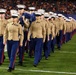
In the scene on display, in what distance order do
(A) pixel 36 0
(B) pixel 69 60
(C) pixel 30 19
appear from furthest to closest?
1. (A) pixel 36 0
2. (B) pixel 69 60
3. (C) pixel 30 19

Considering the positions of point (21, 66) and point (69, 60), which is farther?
point (69, 60)

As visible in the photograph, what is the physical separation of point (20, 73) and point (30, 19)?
224cm

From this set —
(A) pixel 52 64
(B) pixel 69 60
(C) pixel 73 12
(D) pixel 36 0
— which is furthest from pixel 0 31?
(D) pixel 36 0

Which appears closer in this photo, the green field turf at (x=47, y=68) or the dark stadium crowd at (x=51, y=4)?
the green field turf at (x=47, y=68)

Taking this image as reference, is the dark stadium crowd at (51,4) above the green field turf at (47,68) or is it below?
above

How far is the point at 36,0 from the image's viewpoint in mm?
51812

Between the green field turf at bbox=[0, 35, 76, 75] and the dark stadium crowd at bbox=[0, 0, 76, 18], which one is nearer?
the green field turf at bbox=[0, 35, 76, 75]

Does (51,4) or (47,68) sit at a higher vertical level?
(51,4)

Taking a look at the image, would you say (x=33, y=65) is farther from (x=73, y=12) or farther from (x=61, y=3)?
(x=61, y=3)

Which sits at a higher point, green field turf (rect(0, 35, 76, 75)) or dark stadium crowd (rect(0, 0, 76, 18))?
dark stadium crowd (rect(0, 0, 76, 18))

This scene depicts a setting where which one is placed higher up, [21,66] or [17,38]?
[17,38]

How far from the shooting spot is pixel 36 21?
44.0ft

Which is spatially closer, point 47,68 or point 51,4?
point 47,68

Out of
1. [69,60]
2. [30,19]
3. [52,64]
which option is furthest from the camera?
[69,60]
